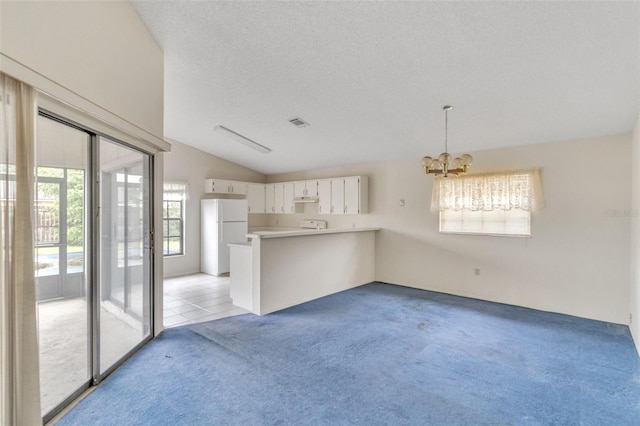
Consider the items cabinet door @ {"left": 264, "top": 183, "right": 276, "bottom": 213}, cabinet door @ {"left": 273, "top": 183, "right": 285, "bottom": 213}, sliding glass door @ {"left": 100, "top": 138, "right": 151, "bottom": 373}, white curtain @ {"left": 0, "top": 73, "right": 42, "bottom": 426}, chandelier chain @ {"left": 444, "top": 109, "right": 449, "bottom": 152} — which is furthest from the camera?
cabinet door @ {"left": 264, "top": 183, "right": 276, "bottom": 213}

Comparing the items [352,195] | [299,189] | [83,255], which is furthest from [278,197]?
[83,255]

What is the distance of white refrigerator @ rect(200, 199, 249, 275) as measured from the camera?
6.70 m

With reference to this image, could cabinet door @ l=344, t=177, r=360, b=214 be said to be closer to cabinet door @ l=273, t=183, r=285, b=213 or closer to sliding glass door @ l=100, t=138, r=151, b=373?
cabinet door @ l=273, t=183, r=285, b=213

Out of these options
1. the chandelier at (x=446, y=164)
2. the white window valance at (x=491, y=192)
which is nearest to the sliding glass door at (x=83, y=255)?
the chandelier at (x=446, y=164)

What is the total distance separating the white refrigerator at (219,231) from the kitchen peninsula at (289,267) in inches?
86.0

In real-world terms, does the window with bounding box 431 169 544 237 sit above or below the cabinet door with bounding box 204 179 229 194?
below

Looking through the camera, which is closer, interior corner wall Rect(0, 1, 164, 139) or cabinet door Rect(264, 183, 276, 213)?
interior corner wall Rect(0, 1, 164, 139)

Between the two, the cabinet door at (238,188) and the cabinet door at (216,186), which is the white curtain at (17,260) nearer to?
the cabinet door at (216,186)

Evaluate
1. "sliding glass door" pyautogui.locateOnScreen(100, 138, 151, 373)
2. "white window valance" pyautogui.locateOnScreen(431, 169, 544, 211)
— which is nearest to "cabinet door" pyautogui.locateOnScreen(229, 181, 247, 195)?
"sliding glass door" pyautogui.locateOnScreen(100, 138, 151, 373)

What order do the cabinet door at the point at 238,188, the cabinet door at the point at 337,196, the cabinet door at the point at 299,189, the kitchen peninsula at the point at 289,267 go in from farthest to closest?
the cabinet door at the point at 238,188 → the cabinet door at the point at 299,189 → the cabinet door at the point at 337,196 → the kitchen peninsula at the point at 289,267

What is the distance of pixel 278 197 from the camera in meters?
7.86

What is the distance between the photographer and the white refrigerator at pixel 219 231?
670 centimetres

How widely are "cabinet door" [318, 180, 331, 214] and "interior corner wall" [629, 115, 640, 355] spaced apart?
4598 mm

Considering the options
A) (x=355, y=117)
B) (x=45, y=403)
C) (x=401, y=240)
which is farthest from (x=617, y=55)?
(x=45, y=403)
